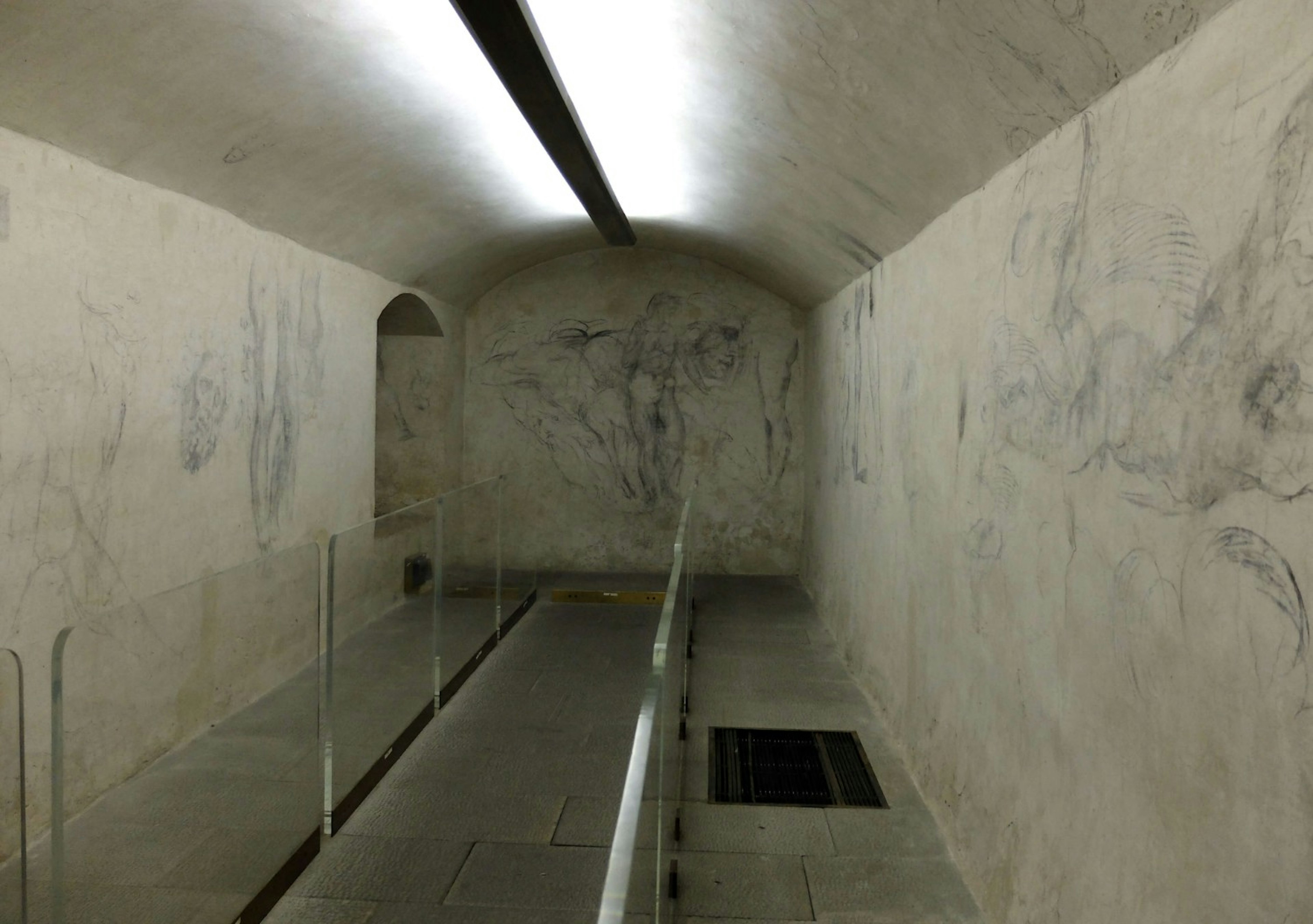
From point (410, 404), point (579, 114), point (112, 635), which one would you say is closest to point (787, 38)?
point (579, 114)

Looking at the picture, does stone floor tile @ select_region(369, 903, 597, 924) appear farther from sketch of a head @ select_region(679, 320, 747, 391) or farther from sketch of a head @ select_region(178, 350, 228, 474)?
sketch of a head @ select_region(679, 320, 747, 391)

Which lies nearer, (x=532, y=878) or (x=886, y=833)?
(x=532, y=878)

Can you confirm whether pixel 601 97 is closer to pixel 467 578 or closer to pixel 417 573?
pixel 417 573

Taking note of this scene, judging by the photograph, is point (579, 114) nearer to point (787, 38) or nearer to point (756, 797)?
point (787, 38)

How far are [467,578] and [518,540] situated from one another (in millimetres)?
2107

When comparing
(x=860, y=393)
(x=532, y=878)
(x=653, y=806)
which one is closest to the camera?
(x=653, y=806)

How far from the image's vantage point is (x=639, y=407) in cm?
1033

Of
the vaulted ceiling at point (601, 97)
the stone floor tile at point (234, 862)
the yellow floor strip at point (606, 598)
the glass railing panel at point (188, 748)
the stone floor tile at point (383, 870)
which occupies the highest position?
the vaulted ceiling at point (601, 97)

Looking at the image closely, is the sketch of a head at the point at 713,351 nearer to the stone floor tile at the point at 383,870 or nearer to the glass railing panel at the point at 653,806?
the glass railing panel at the point at 653,806

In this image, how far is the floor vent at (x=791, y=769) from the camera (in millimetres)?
4516

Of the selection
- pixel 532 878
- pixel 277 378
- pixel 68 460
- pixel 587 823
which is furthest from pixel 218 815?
pixel 277 378

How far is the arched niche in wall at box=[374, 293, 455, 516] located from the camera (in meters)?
9.58

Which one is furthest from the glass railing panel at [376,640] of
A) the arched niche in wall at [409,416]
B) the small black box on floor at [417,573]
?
the arched niche in wall at [409,416]

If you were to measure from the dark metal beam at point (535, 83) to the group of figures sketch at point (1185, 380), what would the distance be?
1.80 metres
